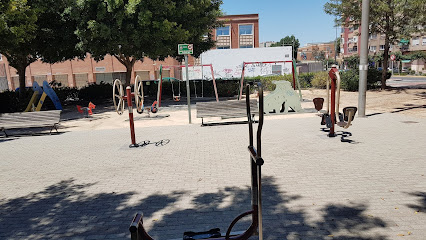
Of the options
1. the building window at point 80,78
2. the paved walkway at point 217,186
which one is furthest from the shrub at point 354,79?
the building window at point 80,78

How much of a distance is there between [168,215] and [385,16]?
64.4 feet

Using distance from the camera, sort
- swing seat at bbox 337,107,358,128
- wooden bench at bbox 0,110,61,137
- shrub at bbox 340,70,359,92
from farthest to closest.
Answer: shrub at bbox 340,70,359,92 < wooden bench at bbox 0,110,61,137 < swing seat at bbox 337,107,358,128

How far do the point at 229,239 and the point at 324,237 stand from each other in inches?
41.0

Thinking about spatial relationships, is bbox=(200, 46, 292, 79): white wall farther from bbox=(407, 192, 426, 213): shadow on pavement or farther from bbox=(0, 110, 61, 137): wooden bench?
bbox=(407, 192, 426, 213): shadow on pavement

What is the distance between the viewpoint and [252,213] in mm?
2912

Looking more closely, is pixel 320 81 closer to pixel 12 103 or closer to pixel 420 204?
pixel 12 103

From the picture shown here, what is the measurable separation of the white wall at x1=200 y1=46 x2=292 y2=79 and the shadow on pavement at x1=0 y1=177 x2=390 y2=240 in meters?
27.4

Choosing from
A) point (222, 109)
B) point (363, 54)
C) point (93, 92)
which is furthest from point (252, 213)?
point (93, 92)

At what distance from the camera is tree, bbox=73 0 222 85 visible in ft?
51.2

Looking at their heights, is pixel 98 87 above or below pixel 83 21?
below

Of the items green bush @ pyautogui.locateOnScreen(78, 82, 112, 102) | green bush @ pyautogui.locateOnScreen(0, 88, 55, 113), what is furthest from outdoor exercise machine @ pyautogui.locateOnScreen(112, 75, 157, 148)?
green bush @ pyautogui.locateOnScreen(78, 82, 112, 102)

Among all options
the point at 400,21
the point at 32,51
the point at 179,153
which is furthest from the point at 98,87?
the point at 400,21

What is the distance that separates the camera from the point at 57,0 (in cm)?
1571

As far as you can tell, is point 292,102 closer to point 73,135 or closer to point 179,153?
point 179,153
